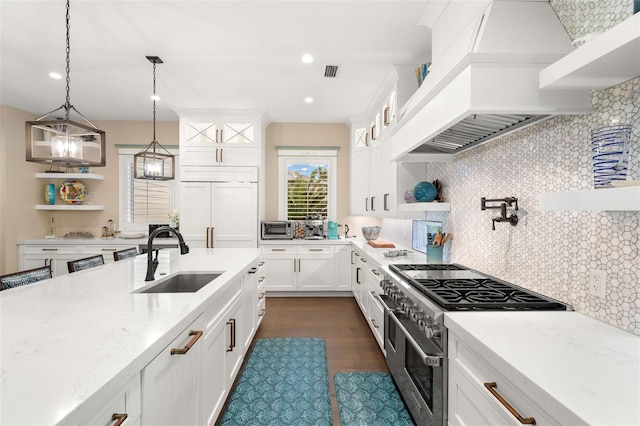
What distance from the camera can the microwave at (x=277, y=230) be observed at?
4520mm

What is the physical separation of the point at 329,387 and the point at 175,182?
4.12 meters

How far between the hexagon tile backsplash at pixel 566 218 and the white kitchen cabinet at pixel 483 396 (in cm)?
59

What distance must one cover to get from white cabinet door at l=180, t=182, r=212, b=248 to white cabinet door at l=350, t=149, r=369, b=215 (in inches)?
86.9

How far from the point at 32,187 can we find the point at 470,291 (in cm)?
608

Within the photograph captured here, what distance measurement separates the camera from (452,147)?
92.2 inches

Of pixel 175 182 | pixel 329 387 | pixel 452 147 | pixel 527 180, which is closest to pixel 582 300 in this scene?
pixel 527 180

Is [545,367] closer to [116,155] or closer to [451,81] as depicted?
[451,81]

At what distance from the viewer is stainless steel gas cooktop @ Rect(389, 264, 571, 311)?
1355mm

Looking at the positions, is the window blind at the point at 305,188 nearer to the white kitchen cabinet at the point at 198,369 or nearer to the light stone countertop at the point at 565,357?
the white kitchen cabinet at the point at 198,369

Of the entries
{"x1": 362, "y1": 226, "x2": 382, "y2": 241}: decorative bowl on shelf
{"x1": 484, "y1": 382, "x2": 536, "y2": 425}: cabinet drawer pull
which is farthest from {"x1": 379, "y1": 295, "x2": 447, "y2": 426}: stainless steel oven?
{"x1": 362, "y1": 226, "x2": 382, "y2": 241}: decorative bowl on shelf

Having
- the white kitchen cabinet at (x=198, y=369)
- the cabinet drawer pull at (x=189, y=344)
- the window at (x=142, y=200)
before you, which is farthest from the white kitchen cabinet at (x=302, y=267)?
the cabinet drawer pull at (x=189, y=344)

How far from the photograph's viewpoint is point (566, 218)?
140 cm

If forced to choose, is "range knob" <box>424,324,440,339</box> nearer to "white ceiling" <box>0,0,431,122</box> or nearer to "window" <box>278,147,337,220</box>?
"white ceiling" <box>0,0,431,122</box>

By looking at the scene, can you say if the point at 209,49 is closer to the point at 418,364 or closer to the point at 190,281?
the point at 190,281
